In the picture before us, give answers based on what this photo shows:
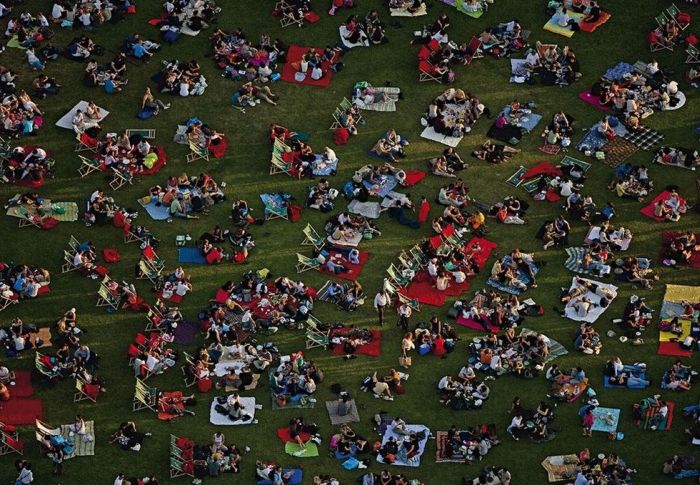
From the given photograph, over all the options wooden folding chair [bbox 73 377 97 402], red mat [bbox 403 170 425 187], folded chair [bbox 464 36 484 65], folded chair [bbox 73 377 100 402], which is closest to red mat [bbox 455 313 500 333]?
red mat [bbox 403 170 425 187]

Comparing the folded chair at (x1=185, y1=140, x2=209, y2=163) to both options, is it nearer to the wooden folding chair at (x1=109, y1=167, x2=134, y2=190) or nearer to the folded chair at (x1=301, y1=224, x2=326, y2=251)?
the wooden folding chair at (x1=109, y1=167, x2=134, y2=190)

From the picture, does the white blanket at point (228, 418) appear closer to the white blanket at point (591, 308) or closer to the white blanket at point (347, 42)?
the white blanket at point (591, 308)

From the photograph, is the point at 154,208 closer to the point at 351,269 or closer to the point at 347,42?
the point at 351,269

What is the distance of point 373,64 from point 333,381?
1887 cm

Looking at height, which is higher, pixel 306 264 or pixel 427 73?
pixel 427 73

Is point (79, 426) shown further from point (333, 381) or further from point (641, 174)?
point (641, 174)

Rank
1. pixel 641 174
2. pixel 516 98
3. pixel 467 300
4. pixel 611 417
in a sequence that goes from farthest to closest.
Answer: pixel 516 98
pixel 641 174
pixel 467 300
pixel 611 417

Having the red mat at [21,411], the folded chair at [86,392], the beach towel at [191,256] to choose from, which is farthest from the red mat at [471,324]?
the red mat at [21,411]

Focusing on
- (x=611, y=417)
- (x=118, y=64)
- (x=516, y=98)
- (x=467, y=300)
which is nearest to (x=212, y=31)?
(x=118, y=64)

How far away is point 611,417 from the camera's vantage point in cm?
5541

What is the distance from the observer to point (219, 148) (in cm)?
6606

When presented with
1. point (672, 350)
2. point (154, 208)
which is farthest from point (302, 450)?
point (672, 350)

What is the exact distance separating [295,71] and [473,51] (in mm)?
8671

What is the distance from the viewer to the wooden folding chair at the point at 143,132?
66.6 meters
